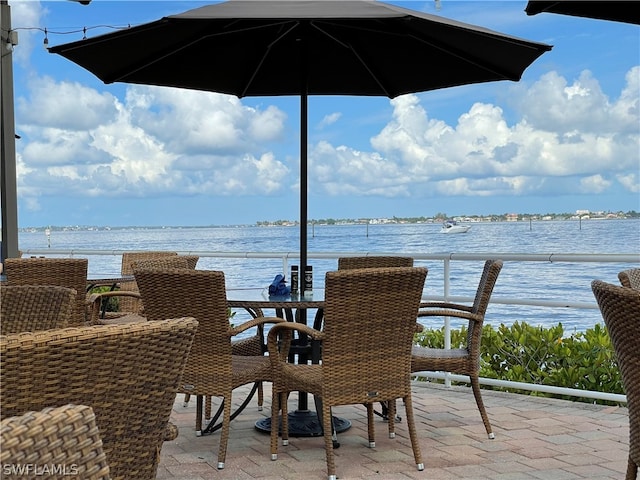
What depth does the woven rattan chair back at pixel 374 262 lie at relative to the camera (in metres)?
4.82

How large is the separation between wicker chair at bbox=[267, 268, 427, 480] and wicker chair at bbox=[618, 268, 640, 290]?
0.86 meters

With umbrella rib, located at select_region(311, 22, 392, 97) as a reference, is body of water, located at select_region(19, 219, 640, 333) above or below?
below

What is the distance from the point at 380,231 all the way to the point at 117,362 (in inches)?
1754

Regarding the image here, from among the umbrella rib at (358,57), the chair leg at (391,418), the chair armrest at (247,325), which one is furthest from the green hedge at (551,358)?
the chair armrest at (247,325)

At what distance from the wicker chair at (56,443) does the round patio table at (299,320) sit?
104 inches

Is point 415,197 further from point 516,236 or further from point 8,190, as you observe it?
point 8,190

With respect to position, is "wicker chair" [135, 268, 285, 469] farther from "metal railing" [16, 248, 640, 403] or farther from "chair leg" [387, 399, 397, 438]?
"metal railing" [16, 248, 640, 403]

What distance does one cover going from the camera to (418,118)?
41156mm

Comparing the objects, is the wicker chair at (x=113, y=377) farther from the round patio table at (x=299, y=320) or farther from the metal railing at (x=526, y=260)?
the metal railing at (x=526, y=260)

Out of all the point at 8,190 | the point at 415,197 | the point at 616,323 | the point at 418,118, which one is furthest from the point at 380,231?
the point at 616,323

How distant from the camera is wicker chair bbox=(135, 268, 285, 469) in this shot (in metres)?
3.45

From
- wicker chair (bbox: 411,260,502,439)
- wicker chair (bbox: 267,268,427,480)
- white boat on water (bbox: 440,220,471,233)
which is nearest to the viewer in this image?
wicker chair (bbox: 267,268,427,480)

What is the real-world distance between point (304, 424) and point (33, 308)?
2.14m

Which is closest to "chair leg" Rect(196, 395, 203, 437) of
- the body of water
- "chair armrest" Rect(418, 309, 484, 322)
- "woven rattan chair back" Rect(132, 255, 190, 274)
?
"woven rattan chair back" Rect(132, 255, 190, 274)
